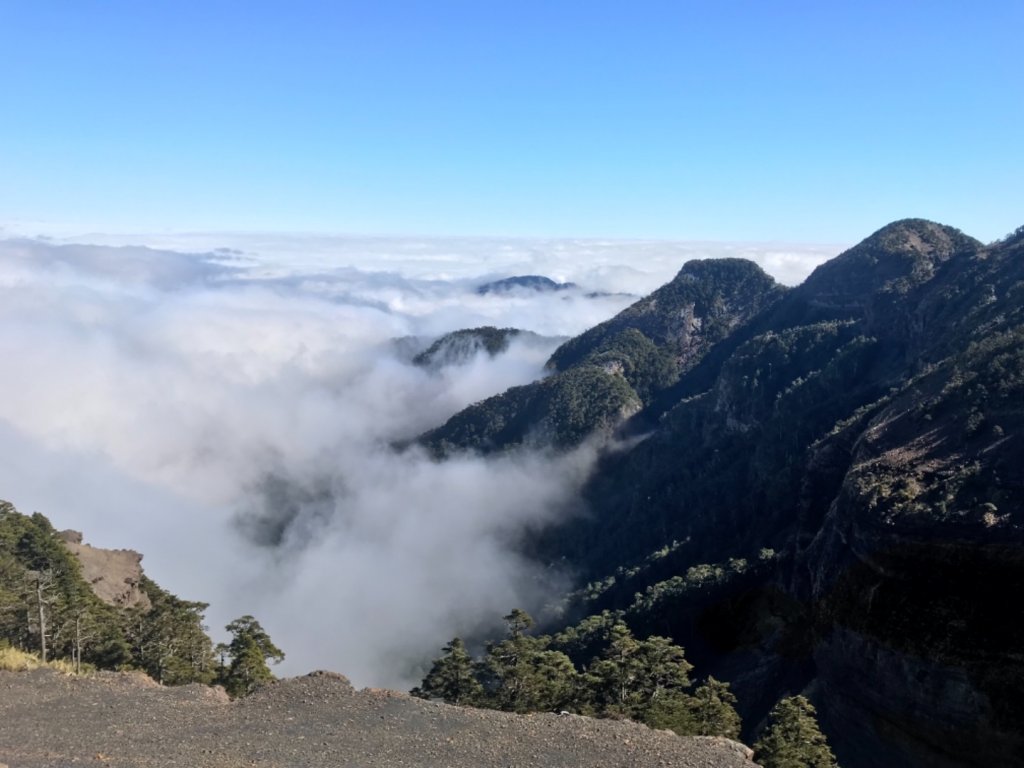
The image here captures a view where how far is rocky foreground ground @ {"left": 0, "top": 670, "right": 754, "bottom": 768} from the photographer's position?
20.9 metres

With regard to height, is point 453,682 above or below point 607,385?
above

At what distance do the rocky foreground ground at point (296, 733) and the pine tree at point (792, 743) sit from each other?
3.49 metres

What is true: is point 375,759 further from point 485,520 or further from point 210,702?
point 485,520

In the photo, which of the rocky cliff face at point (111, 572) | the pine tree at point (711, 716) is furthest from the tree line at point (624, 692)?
the rocky cliff face at point (111, 572)

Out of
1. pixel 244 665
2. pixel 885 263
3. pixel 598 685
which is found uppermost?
pixel 885 263

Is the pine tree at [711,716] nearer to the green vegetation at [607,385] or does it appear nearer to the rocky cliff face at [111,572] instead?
the rocky cliff face at [111,572]

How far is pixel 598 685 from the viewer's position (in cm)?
3519

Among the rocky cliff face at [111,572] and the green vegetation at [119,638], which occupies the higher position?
the green vegetation at [119,638]

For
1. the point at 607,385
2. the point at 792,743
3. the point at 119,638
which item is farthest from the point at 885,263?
the point at 119,638

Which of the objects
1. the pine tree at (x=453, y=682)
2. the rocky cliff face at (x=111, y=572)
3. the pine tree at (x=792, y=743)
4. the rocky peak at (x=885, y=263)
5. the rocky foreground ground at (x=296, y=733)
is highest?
the rocky peak at (x=885, y=263)

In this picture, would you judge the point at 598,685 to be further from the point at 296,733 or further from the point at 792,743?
the point at 296,733

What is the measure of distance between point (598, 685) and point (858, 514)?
23.6 meters

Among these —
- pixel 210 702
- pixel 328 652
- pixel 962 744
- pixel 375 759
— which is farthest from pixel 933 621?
pixel 328 652

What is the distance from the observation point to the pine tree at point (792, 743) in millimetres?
27484
